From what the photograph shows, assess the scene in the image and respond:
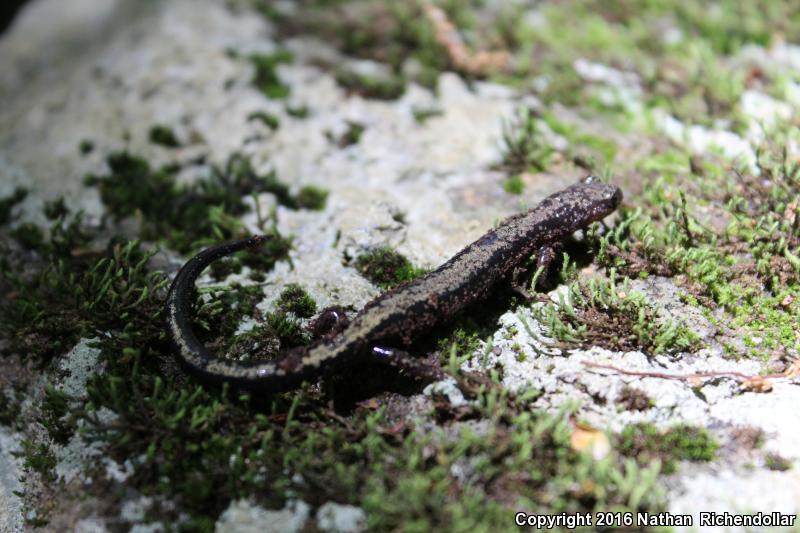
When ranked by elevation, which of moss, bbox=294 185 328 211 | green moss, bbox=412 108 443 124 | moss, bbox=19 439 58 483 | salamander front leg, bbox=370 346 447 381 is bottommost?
moss, bbox=19 439 58 483

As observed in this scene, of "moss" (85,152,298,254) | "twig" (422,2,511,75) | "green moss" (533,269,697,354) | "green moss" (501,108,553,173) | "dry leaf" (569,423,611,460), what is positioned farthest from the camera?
"twig" (422,2,511,75)

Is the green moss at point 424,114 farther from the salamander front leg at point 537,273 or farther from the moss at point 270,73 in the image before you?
the salamander front leg at point 537,273

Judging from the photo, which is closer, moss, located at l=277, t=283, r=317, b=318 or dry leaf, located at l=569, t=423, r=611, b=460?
dry leaf, located at l=569, t=423, r=611, b=460

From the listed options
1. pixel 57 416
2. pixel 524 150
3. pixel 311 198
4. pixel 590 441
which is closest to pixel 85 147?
pixel 311 198

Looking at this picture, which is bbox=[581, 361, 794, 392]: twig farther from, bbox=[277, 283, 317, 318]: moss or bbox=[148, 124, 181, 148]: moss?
bbox=[148, 124, 181, 148]: moss

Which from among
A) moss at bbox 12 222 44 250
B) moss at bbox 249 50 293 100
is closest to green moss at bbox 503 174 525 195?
moss at bbox 249 50 293 100

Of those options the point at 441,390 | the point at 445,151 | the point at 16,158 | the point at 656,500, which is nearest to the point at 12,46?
the point at 16,158

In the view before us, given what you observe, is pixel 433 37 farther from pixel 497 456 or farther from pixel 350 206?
pixel 497 456
